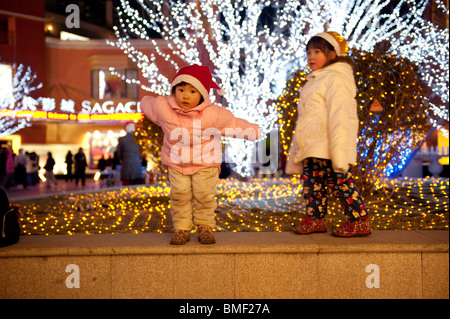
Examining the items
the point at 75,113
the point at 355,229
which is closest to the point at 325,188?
the point at 355,229

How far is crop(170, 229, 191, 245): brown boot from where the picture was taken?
373 cm

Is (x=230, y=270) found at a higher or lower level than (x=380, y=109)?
lower

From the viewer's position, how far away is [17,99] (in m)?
24.0

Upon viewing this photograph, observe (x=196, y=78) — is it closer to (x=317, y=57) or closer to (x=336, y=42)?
(x=317, y=57)

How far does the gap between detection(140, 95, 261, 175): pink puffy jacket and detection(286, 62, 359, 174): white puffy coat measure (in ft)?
1.37

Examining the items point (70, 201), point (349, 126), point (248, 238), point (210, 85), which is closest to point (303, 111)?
point (349, 126)

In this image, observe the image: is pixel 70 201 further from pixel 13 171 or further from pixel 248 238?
pixel 13 171

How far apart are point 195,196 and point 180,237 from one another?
40cm

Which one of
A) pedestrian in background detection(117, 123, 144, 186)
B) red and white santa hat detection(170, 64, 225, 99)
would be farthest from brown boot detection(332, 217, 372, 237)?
pedestrian in background detection(117, 123, 144, 186)

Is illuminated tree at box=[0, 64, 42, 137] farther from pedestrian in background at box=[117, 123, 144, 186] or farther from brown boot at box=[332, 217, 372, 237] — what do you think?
brown boot at box=[332, 217, 372, 237]

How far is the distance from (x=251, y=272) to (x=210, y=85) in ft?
4.98

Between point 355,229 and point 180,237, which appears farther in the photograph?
point 355,229

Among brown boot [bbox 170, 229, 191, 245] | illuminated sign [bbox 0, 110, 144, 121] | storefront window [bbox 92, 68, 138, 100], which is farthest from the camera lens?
storefront window [bbox 92, 68, 138, 100]

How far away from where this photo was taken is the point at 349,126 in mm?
3850
